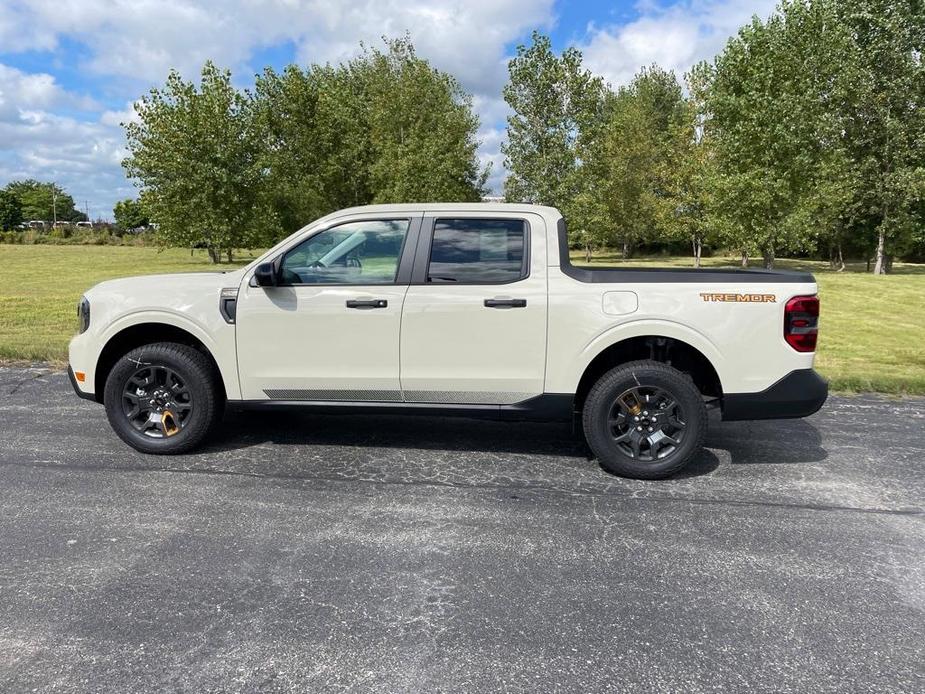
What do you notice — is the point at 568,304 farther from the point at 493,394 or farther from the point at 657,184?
the point at 657,184

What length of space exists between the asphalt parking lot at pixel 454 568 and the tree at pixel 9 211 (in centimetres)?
11067

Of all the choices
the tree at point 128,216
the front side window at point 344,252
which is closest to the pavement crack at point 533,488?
the front side window at point 344,252

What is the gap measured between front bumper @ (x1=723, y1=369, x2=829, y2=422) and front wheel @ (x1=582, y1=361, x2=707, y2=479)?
24 cm

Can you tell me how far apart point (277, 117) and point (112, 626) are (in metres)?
33.5

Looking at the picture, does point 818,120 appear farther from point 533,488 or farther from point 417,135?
point 533,488

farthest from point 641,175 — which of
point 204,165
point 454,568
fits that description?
point 454,568

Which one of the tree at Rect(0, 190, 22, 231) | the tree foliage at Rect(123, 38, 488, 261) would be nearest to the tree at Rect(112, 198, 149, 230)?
the tree at Rect(0, 190, 22, 231)

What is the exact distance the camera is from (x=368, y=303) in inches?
183

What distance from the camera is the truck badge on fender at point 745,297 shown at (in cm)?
434

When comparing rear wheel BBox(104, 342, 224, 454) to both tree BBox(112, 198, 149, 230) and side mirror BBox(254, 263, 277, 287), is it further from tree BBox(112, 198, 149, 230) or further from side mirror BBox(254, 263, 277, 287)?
tree BBox(112, 198, 149, 230)

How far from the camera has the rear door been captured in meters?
4.55

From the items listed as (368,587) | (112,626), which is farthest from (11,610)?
(368,587)

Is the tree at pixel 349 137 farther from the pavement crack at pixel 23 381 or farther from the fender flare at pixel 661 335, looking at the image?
the fender flare at pixel 661 335

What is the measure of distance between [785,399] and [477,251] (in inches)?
89.8
